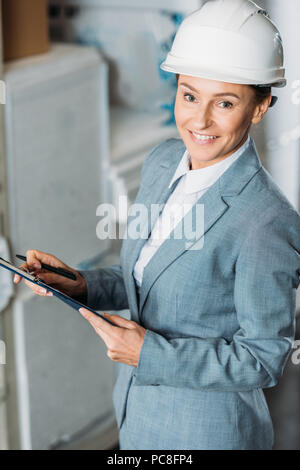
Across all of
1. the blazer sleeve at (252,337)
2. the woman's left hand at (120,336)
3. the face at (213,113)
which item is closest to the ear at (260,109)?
the face at (213,113)

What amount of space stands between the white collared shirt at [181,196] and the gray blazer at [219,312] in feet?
0.04

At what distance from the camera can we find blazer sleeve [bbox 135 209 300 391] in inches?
35.4

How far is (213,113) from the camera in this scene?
2.94 ft

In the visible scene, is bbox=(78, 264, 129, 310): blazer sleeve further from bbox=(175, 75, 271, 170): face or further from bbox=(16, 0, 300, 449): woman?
bbox=(175, 75, 271, 170): face

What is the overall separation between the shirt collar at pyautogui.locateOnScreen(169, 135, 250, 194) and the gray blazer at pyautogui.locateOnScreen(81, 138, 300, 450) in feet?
0.04

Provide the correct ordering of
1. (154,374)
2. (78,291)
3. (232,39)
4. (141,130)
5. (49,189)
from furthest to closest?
(141,130) < (49,189) < (78,291) < (154,374) < (232,39)

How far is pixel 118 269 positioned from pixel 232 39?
464mm

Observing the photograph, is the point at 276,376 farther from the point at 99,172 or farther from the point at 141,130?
the point at 141,130

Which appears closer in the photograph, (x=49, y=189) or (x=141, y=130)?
(x=49, y=189)

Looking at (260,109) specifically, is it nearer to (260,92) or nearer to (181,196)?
(260,92)

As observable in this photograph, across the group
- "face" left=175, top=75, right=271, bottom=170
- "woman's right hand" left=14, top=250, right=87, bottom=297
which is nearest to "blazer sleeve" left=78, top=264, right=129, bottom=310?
"woman's right hand" left=14, top=250, right=87, bottom=297

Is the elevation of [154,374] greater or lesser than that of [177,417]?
greater

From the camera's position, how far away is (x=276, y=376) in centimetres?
94

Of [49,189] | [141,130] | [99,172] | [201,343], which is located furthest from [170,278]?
[141,130]
